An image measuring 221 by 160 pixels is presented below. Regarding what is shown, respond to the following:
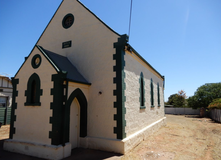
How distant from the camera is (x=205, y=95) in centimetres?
3136

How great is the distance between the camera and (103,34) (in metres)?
8.42

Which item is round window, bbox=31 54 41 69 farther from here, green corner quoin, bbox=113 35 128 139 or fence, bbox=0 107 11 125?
fence, bbox=0 107 11 125

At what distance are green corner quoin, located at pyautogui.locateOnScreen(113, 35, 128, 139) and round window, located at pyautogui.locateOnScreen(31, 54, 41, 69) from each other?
3.69 meters

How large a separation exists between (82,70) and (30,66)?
2.63 m

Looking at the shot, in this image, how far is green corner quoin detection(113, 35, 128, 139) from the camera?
7189 millimetres

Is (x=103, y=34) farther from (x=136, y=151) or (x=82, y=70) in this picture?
(x=136, y=151)

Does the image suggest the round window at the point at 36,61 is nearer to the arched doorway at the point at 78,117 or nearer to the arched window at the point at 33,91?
the arched window at the point at 33,91

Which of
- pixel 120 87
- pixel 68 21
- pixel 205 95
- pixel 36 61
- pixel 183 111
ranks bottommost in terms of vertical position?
pixel 183 111

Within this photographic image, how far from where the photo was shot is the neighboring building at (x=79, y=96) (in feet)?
21.8

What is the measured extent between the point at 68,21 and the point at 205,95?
31582 mm

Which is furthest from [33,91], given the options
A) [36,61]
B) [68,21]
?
[68,21]

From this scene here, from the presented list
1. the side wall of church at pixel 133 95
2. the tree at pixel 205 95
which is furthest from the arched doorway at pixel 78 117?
the tree at pixel 205 95

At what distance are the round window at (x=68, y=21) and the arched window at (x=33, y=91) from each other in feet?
13.6

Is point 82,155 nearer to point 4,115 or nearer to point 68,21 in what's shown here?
point 68,21
